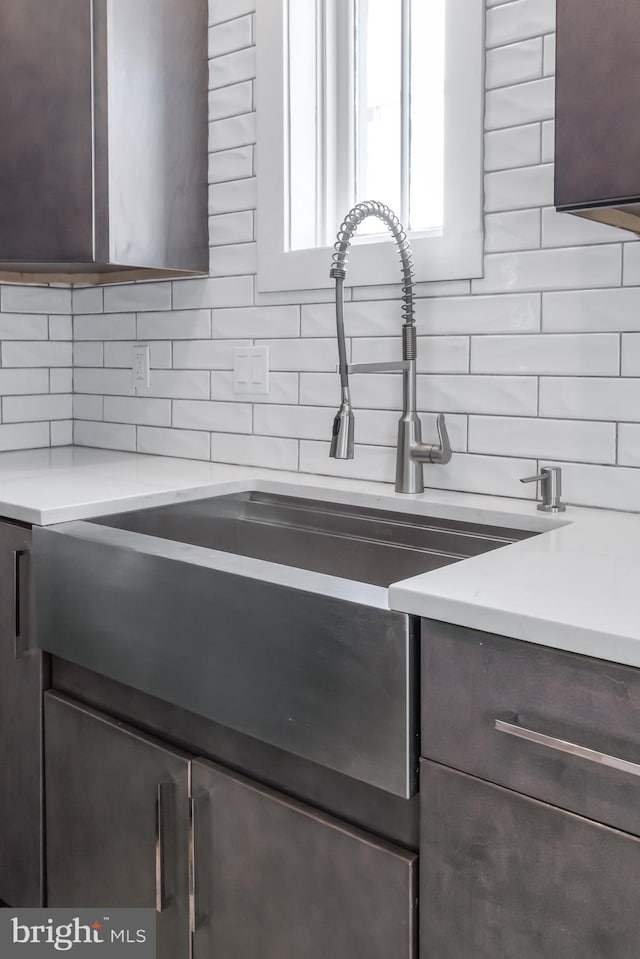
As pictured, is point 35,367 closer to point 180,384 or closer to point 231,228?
point 180,384

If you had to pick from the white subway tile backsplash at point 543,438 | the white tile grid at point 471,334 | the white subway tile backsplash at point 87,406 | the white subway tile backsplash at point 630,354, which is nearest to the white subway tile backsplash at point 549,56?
the white tile grid at point 471,334

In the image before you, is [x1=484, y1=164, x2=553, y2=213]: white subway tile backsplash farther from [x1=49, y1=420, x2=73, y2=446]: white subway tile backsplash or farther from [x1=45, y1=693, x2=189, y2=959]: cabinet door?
[x1=49, y1=420, x2=73, y2=446]: white subway tile backsplash

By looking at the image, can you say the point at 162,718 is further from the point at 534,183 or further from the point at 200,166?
the point at 200,166

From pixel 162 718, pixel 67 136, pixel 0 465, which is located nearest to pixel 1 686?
pixel 162 718

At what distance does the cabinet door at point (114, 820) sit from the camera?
127cm

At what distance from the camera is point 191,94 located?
6.59 ft

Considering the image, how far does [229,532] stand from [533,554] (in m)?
0.80

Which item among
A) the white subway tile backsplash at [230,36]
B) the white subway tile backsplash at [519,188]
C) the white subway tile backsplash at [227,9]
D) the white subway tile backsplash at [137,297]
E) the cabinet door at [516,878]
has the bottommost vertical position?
the cabinet door at [516,878]

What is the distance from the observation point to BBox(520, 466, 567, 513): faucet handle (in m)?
1.43

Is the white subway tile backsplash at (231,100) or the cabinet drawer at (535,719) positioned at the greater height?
the white subway tile backsplash at (231,100)

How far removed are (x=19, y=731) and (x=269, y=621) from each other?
73 cm

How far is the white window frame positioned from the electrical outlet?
47 cm

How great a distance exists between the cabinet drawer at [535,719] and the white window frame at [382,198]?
0.89 metres

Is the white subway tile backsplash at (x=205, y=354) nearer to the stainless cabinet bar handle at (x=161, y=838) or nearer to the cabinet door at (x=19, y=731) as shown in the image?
the cabinet door at (x=19, y=731)
